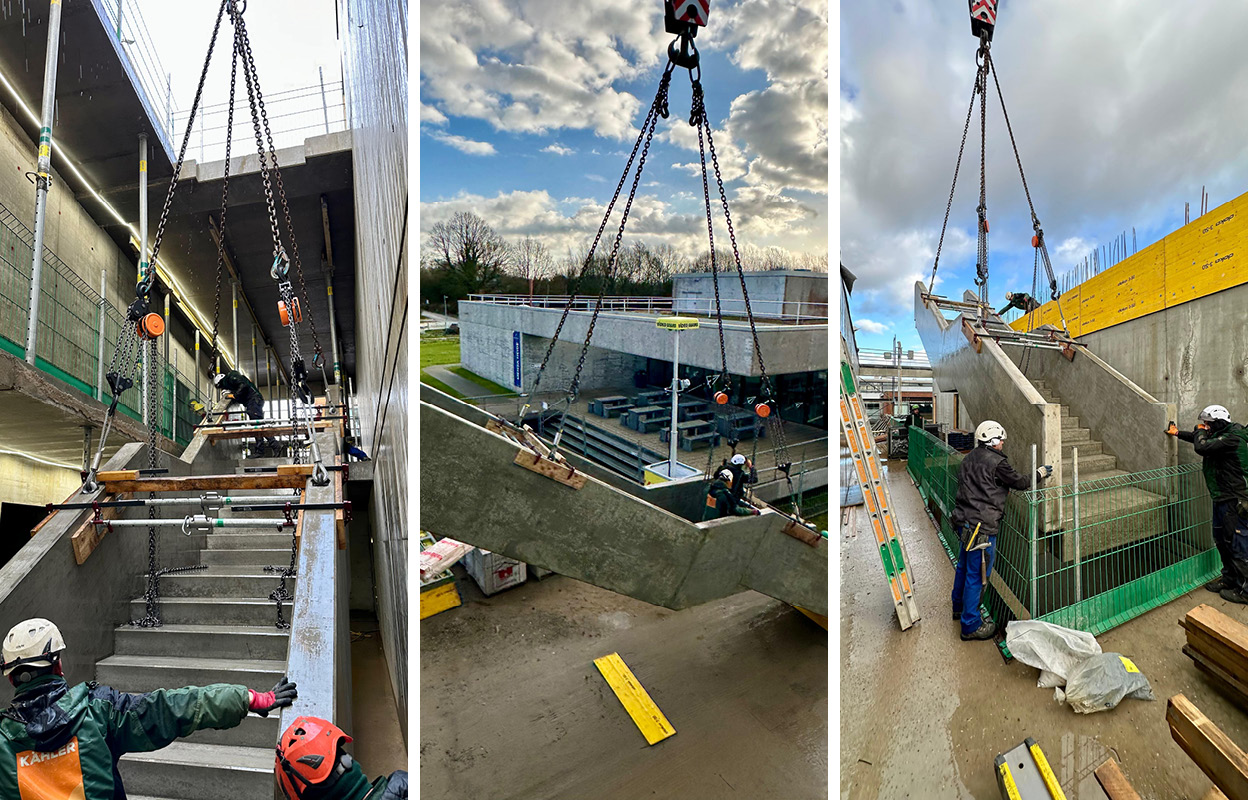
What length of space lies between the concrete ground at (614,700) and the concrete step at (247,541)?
4.60 ft

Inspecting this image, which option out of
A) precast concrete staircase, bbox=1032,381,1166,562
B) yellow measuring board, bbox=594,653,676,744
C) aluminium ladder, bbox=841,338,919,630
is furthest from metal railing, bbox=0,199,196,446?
precast concrete staircase, bbox=1032,381,1166,562

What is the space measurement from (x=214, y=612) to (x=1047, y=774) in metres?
4.41

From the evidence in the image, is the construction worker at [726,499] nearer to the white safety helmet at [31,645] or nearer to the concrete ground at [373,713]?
the concrete ground at [373,713]

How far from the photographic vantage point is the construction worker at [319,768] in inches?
61.8

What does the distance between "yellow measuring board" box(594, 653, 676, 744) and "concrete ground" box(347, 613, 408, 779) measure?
145cm

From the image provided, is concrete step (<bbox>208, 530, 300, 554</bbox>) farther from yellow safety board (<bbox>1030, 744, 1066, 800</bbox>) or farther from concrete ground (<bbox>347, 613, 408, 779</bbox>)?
yellow safety board (<bbox>1030, 744, 1066, 800</bbox>)

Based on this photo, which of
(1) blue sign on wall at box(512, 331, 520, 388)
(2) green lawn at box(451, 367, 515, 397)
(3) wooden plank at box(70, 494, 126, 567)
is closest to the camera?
(3) wooden plank at box(70, 494, 126, 567)

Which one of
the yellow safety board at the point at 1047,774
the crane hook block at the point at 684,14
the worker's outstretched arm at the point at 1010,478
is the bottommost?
the yellow safety board at the point at 1047,774

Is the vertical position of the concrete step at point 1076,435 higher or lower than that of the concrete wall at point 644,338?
lower

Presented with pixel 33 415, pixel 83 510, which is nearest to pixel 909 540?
pixel 83 510

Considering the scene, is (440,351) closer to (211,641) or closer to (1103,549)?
(211,641)

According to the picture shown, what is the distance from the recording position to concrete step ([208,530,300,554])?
179 inches

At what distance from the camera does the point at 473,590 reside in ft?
18.7

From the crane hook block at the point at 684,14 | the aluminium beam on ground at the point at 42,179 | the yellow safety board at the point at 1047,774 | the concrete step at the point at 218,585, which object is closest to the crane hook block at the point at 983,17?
the crane hook block at the point at 684,14
